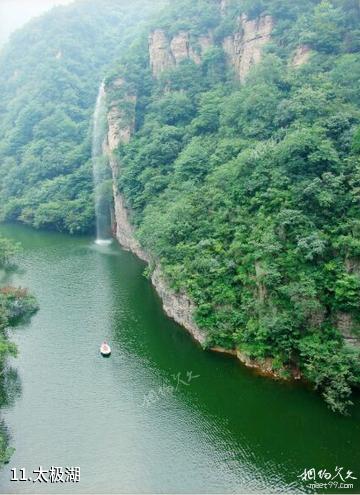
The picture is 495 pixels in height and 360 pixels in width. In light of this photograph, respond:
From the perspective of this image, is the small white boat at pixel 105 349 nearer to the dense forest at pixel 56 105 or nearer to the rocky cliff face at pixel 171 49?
the dense forest at pixel 56 105

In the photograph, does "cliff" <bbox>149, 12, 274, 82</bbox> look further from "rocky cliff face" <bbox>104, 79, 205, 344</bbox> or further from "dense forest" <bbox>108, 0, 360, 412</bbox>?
"rocky cliff face" <bbox>104, 79, 205, 344</bbox>

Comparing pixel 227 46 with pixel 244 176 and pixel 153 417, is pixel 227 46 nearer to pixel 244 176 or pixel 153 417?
pixel 244 176

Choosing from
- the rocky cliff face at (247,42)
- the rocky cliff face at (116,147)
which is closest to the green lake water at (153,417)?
the rocky cliff face at (116,147)

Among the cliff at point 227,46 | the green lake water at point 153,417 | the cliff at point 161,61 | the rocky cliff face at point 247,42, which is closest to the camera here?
the green lake water at point 153,417

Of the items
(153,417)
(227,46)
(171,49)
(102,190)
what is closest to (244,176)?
(153,417)

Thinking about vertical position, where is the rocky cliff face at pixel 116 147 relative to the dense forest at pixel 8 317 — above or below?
above

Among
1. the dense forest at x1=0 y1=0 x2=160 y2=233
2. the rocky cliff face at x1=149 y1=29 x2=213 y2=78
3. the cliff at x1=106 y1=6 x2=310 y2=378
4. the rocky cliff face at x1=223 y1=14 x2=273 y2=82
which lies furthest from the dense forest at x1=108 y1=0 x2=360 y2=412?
the dense forest at x1=0 y1=0 x2=160 y2=233
